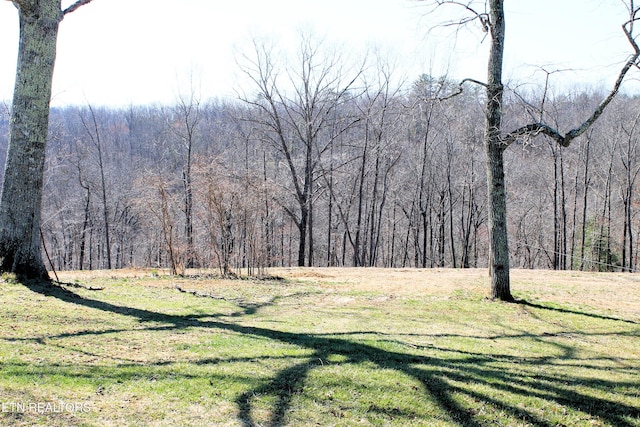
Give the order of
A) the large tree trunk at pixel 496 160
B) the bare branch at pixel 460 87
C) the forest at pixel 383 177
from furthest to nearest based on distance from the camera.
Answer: the forest at pixel 383 177, the large tree trunk at pixel 496 160, the bare branch at pixel 460 87

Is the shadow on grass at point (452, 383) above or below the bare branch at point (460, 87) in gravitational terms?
below

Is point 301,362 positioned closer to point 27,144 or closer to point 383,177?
point 27,144

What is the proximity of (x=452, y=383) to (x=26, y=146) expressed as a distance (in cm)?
679

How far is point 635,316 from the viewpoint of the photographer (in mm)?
7930

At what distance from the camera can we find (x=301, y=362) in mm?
4465

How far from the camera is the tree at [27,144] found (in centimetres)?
692

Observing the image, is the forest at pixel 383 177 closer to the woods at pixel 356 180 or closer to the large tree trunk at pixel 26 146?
the woods at pixel 356 180

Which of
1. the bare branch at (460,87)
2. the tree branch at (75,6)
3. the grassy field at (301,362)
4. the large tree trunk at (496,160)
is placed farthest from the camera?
the large tree trunk at (496,160)

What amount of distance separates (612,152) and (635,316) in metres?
22.2

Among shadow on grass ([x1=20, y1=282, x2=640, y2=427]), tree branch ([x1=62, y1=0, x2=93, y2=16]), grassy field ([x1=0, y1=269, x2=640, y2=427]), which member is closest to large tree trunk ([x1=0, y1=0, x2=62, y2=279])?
tree branch ([x1=62, y1=0, x2=93, y2=16])

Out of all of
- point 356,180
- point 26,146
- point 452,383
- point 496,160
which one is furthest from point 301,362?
point 356,180

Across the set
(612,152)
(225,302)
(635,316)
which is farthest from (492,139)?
(612,152)

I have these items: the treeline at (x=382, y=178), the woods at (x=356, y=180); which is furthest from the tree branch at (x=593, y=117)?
the treeline at (x=382, y=178)

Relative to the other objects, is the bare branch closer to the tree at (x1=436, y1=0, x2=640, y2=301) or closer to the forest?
the tree at (x1=436, y1=0, x2=640, y2=301)
